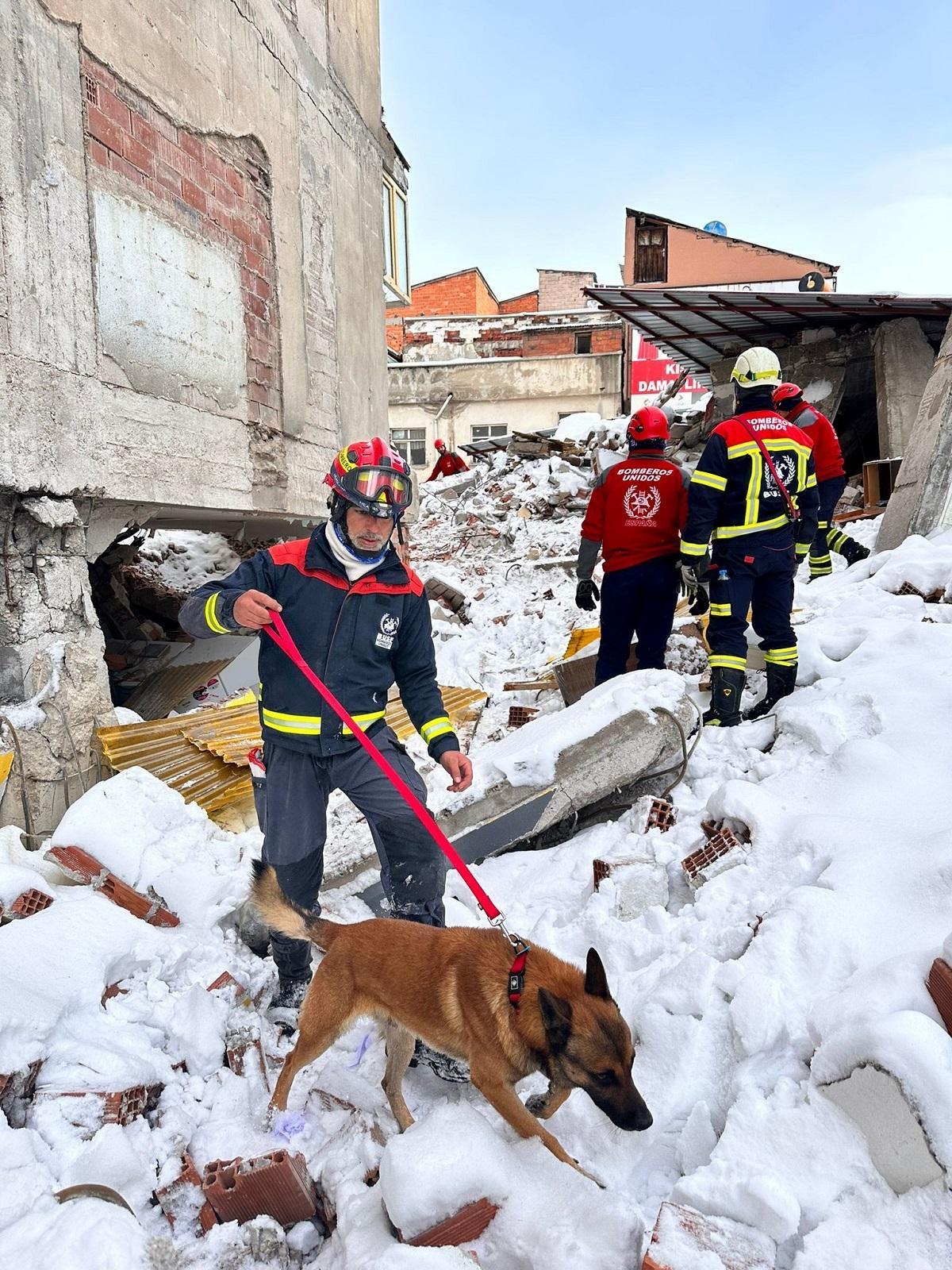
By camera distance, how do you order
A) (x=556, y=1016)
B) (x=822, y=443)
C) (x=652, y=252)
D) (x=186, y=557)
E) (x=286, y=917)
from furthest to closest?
(x=652, y=252) → (x=186, y=557) → (x=822, y=443) → (x=286, y=917) → (x=556, y=1016)

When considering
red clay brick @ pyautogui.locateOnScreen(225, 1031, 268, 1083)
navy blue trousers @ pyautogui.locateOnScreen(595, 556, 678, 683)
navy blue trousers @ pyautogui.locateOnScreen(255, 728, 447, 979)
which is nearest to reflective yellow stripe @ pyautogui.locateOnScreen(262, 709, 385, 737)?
navy blue trousers @ pyautogui.locateOnScreen(255, 728, 447, 979)

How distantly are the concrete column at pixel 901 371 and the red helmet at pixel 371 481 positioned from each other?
1063cm

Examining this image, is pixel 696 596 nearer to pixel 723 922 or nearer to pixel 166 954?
pixel 723 922

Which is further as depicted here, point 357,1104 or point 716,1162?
point 357,1104

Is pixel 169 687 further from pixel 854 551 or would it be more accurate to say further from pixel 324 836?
pixel 854 551

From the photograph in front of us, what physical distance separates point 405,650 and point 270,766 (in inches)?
29.1

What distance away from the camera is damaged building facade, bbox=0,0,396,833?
12.9ft

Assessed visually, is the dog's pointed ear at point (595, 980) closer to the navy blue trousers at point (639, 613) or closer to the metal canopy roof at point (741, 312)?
the navy blue trousers at point (639, 613)

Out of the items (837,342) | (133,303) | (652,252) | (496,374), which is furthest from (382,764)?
(652,252)

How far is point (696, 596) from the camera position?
521 cm

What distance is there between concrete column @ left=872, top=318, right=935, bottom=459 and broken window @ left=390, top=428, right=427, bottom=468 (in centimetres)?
1832

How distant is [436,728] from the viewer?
10.4 ft

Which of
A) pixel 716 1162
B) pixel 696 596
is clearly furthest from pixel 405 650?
pixel 696 596

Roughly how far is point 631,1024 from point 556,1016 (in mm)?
691
